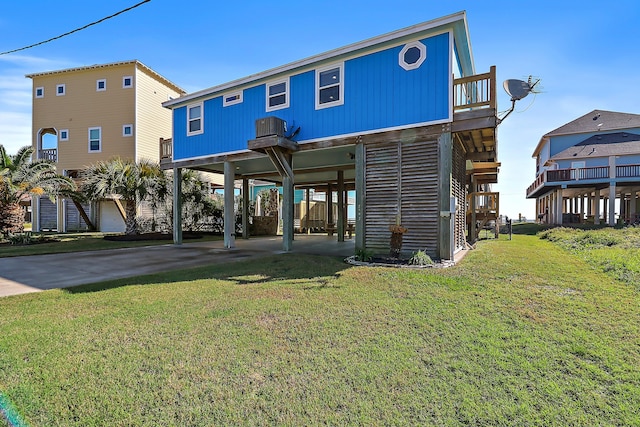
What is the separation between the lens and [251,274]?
242 inches

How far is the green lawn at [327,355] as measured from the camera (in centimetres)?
208

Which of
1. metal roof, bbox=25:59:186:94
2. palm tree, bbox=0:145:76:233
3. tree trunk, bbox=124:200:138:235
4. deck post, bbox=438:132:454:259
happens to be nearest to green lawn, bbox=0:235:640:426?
deck post, bbox=438:132:454:259

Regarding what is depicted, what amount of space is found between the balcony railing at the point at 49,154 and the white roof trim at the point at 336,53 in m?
13.2

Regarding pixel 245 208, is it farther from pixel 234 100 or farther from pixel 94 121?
pixel 94 121

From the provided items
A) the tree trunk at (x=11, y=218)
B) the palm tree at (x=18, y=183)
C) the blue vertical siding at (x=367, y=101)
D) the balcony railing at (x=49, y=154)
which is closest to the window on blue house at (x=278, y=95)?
the blue vertical siding at (x=367, y=101)

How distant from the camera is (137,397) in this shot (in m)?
2.20

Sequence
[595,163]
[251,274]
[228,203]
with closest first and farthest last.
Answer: [251,274] < [228,203] < [595,163]

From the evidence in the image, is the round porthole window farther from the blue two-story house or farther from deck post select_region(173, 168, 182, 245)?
the blue two-story house

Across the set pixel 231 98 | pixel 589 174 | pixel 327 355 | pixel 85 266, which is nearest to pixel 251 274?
pixel 327 355

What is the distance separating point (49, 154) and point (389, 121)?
71.7 feet

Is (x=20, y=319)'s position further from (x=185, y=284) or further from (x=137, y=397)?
(x=137, y=397)

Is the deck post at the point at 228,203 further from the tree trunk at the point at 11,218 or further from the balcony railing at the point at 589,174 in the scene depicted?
the balcony railing at the point at 589,174

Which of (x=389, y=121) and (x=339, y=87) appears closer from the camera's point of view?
(x=389, y=121)

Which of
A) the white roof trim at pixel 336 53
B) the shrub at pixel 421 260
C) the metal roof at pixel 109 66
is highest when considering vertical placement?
the metal roof at pixel 109 66
